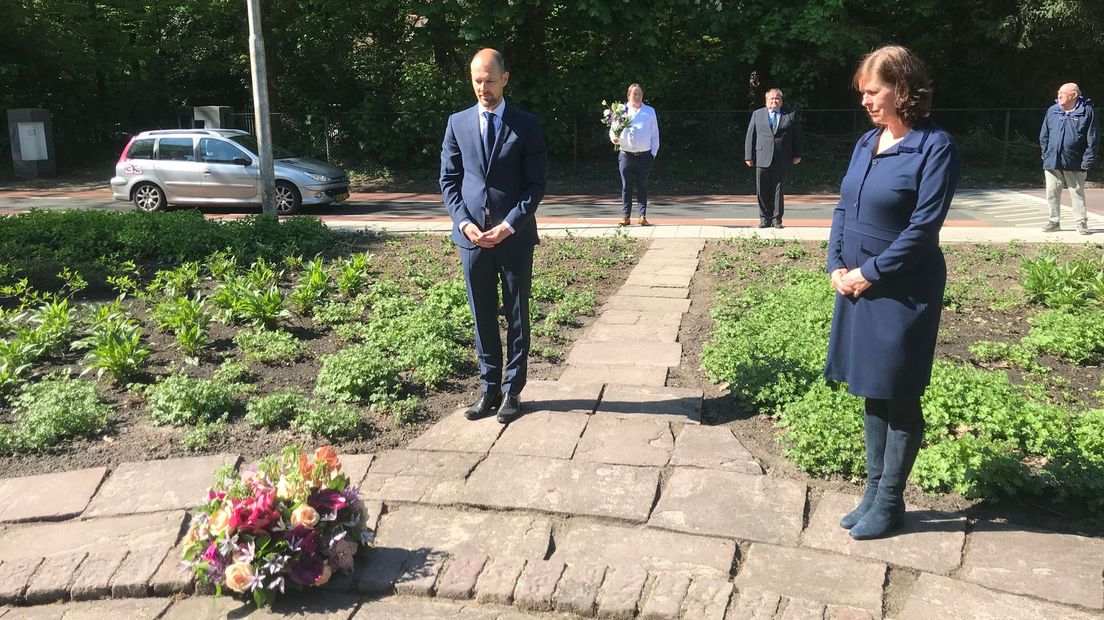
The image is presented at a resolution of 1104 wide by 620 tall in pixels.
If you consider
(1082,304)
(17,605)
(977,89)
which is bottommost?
(17,605)

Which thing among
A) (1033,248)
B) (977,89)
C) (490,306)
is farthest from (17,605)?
(977,89)

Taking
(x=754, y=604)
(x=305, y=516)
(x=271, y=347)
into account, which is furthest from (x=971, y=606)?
(x=271, y=347)

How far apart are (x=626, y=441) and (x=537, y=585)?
147 cm

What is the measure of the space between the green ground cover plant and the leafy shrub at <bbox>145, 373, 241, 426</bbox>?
3.05 meters

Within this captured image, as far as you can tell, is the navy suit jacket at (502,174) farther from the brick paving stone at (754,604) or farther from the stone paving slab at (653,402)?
the brick paving stone at (754,604)

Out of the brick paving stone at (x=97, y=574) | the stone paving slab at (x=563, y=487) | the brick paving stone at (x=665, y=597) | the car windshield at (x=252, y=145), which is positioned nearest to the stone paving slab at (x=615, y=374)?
the stone paving slab at (x=563, y=487)

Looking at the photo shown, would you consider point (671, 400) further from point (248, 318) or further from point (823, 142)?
point (823, 142)

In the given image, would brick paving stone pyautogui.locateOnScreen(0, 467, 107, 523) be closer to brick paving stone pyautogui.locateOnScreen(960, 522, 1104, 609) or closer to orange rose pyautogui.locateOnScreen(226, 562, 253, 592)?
orange rose pyautogui.locateOnScreen(226, 562, 253, 592)

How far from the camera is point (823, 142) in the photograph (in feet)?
79.2

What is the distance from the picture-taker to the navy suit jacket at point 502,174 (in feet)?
16.6

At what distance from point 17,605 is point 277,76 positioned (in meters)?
24.2

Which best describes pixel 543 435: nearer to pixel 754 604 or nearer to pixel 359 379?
Result: pixel 359 379

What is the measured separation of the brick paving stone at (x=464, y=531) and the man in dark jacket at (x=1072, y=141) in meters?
9.67

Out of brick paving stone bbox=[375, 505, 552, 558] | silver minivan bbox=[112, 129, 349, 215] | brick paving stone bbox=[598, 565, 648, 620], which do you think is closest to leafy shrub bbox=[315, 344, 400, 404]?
brick paving stone bbox=[375, 505, 552, 558]
